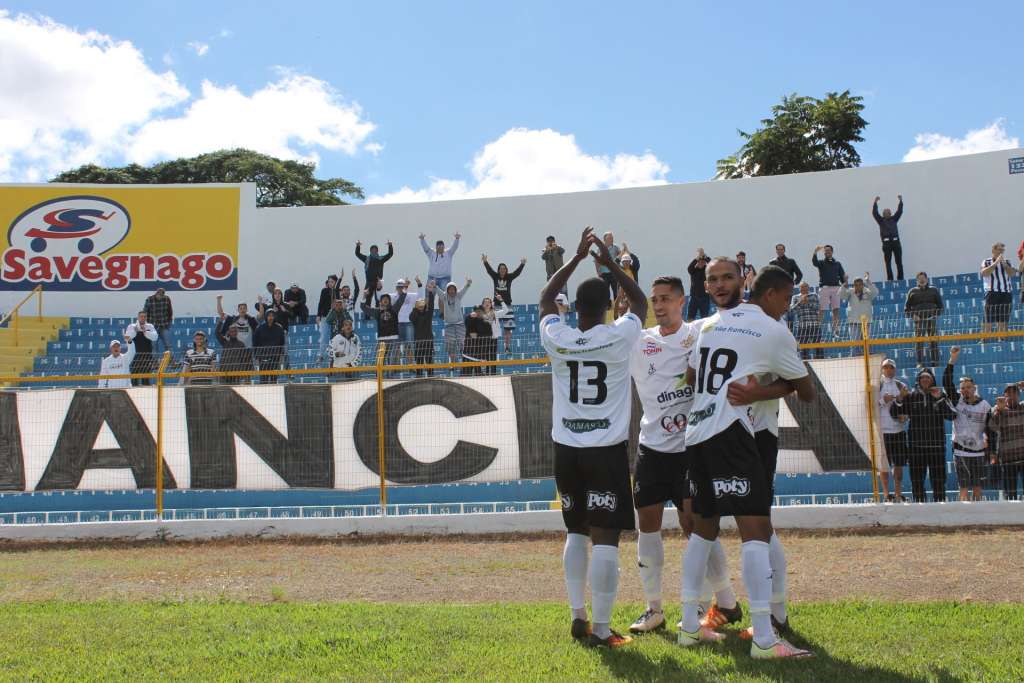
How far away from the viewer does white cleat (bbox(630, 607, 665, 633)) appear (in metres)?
5.44

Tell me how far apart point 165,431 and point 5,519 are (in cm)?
280

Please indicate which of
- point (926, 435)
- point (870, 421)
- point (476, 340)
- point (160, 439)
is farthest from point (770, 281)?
point (160, 439)

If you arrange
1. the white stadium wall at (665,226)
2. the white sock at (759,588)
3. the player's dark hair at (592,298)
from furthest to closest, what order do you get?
1. the white stadium wall at (665,226)
2. the player's dark hair at (592,298)
3. the white sock at (759,588)

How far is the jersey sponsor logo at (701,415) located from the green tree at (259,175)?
177ft

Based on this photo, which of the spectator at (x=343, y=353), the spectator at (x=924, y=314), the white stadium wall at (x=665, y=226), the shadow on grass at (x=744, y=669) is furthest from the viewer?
the white stadium wall at (x=665, y=226)

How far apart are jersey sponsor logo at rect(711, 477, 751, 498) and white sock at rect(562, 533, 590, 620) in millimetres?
870

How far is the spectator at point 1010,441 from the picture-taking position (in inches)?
417

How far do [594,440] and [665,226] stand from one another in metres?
20.0

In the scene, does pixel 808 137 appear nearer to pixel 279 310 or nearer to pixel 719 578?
pixel 279 310

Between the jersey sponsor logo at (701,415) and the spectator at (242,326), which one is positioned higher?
the spectator at (242,326)

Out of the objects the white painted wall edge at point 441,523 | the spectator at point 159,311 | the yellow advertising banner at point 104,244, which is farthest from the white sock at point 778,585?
the yellow advertising banner at point 104,244

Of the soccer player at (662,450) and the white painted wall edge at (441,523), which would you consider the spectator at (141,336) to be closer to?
the white painted wall edge at (441,523)

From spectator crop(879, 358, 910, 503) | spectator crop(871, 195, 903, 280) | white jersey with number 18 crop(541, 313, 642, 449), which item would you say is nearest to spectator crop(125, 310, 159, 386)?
spectator crop(879, 358, 910, 503)

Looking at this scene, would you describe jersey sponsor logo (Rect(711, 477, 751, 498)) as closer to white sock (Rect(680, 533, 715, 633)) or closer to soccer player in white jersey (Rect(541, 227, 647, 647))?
white sock (Rect(680, 533, 715, 633))
